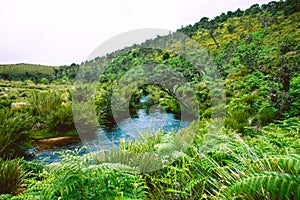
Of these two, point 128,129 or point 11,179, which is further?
point 128,129

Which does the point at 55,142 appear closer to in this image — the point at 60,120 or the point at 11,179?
the point at 60,120

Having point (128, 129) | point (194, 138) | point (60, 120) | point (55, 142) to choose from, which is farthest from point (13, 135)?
point (194, 138)

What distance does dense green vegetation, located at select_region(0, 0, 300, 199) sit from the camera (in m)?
1.60

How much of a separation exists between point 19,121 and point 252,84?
25.2 ft

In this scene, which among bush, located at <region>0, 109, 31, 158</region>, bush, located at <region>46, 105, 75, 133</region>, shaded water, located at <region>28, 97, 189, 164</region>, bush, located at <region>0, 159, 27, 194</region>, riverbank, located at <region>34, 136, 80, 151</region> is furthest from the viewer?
bush, located at <region>46, 105, 75, 133</region>

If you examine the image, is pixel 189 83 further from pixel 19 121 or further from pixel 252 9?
pixel 252 9

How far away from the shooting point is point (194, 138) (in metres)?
3.41

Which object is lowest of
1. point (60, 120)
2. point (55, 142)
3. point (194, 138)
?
point (55, 142)

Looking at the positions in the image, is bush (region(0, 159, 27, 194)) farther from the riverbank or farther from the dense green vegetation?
the riverbank

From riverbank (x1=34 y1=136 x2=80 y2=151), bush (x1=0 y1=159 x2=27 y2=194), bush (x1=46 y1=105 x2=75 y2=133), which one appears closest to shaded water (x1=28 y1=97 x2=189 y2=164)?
riverbank (x1=34 y1=136 x2=80 y2=151)

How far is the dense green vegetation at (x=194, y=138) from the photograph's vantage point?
160 centimetres

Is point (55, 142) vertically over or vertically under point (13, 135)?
under

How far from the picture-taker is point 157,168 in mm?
2514

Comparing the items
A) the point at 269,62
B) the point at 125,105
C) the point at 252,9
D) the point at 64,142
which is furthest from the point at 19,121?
the point at 252,9
